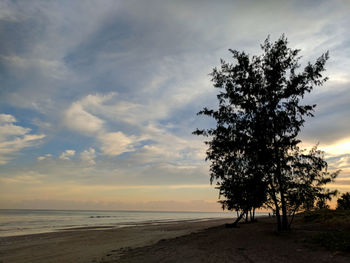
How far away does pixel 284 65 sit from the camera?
18953 millimetres

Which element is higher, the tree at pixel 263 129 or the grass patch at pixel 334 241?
the tree at pixel 263 129

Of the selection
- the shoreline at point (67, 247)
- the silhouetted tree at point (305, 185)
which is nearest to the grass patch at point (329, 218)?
the silhouetted tree at point (305, 185)

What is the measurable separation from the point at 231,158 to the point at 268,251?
731 cm

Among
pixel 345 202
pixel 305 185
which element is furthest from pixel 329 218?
pixel 345 202

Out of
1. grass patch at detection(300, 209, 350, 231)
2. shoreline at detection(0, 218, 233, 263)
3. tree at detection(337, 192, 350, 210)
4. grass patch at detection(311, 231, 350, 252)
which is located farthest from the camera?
tree at detection(337, 192, 350, 210)

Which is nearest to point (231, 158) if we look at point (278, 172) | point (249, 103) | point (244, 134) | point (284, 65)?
point (244, 134)

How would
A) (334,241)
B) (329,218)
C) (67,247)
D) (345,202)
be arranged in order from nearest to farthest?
(334,241), (67,247), (329,218), (345,202)

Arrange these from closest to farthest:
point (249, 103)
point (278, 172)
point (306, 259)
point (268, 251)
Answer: point (306, 259) < point (268, 251) < point (278, 172) < point (249, 103)

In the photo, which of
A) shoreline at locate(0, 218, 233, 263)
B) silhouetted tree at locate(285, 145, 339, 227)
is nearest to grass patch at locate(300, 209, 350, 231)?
silhouetted tree at locate(285, 145, 339, 227)

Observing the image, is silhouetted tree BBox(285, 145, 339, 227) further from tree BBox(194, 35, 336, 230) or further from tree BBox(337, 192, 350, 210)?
tree BBox(337, 192, 350, 210)

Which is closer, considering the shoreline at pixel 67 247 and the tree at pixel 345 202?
the shoreline at pixel 67 247

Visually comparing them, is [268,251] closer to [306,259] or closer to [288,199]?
[306,259]

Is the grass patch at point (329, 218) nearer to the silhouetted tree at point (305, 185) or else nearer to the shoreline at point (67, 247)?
the silhouetted tree at point (305, 185)

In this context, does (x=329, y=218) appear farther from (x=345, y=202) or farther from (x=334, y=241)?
(x=345, y=202)
